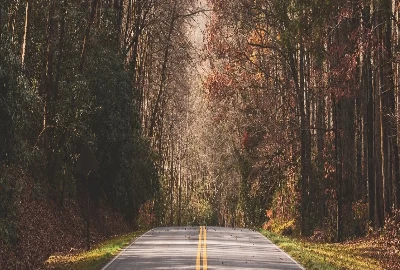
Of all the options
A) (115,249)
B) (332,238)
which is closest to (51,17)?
(115,249)

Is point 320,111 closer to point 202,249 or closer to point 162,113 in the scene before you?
point 162,113

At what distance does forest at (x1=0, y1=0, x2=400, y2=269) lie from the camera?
91.7 ft

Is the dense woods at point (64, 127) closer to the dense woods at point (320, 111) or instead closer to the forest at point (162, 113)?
the forest at point (162, 113)

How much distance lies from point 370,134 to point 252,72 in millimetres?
16074

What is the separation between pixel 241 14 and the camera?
42.4m

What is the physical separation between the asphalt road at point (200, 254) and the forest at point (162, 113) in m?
3.00

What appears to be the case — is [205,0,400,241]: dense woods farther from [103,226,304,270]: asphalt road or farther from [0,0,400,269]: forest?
[103,226,304,270]: asphalt road

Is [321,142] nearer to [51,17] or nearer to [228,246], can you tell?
[228,246]

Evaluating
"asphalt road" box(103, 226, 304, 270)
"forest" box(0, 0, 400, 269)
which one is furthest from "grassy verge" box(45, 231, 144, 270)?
"forest" box(0, 0, 400, 269)

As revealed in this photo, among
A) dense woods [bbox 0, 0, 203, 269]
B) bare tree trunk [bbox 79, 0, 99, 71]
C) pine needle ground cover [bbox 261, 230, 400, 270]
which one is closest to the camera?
dense woods [bbox 0, 0, 203, 269]

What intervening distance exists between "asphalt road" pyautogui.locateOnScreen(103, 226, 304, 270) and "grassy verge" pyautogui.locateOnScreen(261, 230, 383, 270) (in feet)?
1.47

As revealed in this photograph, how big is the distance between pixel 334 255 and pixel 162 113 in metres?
29.2

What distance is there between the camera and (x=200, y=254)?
2633 centimetres

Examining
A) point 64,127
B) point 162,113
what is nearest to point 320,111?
point 162,113
